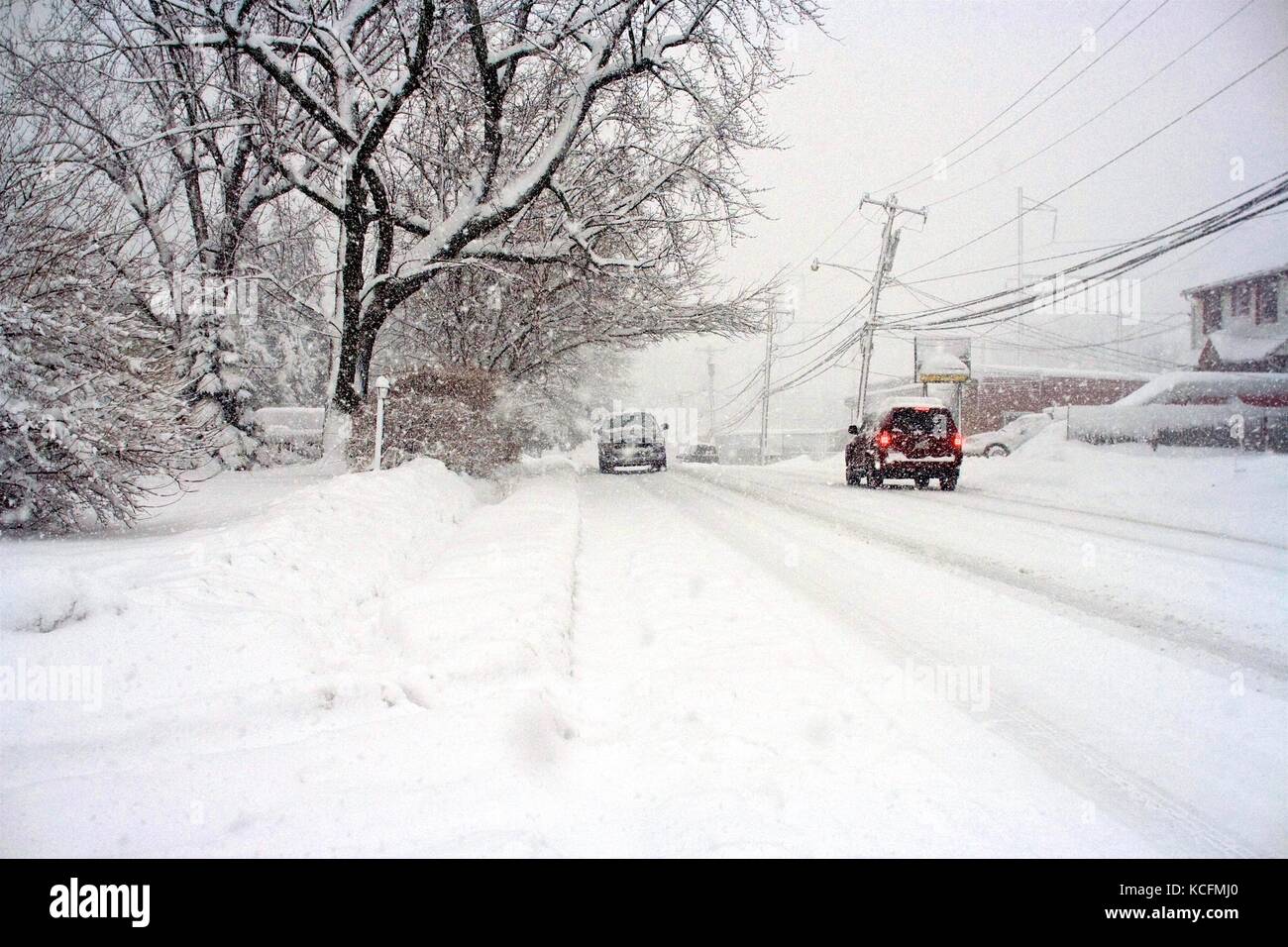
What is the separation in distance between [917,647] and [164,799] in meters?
3.74

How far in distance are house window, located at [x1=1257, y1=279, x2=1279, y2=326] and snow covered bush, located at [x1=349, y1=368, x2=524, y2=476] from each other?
34.8 metres

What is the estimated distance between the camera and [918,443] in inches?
583

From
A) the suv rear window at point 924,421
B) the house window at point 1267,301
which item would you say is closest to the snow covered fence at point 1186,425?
Result: the suv rear window at point 924,421

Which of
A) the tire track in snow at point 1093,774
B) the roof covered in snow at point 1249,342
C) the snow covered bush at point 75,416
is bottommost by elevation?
the tire track in snow at point 1093,774

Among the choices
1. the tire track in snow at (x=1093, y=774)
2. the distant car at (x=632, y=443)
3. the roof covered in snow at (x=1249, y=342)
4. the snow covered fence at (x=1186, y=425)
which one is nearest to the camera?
A: the tire track in snow at (x=1093, y=774)

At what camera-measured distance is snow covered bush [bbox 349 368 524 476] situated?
A: 10.7m

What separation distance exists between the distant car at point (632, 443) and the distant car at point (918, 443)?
11.1m

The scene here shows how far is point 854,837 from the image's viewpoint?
205 centimetres

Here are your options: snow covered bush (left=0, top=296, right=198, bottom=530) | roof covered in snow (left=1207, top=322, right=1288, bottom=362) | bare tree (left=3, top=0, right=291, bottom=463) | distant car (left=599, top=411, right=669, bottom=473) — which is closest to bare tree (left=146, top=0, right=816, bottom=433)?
bare tree (left=3, top=0, right=291, bottom=463)

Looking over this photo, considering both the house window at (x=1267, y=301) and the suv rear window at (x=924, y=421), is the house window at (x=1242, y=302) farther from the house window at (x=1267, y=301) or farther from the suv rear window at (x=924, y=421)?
the suv rear window at (x=924, y=421)

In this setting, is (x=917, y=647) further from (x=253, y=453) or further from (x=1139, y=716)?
(x=253, y=453)

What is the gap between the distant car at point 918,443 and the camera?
14758 mm

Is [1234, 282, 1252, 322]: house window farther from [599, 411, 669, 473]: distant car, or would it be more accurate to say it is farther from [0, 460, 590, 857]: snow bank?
[0, 460, 590, 857]: snow bank

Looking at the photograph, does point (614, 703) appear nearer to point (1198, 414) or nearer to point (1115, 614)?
point (1115, 614)
